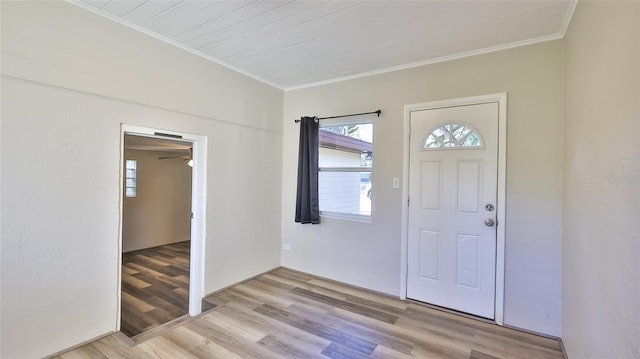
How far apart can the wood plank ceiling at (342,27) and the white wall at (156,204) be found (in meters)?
3.93

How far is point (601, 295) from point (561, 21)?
211cm

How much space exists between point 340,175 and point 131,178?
4563 millimetres

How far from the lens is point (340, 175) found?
378 cm

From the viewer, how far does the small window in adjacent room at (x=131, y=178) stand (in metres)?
5.63

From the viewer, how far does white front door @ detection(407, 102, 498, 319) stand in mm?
2771

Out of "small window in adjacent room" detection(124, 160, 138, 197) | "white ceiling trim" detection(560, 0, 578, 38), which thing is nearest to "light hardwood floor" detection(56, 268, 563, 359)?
"white ceiling trim" detection(560, 0, 578, 38)

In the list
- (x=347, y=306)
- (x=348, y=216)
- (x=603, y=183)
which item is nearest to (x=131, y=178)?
(x=348, y=216)

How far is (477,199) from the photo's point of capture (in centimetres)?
282

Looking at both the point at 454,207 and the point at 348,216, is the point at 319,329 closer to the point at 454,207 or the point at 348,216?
the point at 348,216

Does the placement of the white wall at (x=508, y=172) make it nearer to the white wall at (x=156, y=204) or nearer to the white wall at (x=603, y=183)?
the white wall at (x=603, y=183)

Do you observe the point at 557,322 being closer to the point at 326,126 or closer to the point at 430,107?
the point at 430,107

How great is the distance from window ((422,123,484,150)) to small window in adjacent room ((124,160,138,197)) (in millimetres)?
5608

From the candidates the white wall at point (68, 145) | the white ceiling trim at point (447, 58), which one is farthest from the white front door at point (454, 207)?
the white wall at point (68, 145)

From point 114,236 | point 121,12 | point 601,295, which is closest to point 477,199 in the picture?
point 601,295
